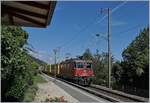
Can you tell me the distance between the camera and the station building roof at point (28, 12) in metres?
8.03

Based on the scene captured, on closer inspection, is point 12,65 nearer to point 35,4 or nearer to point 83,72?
point 35,4

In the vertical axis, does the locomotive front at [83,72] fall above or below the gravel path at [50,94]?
above

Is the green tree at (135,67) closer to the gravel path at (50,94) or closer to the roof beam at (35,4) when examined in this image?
the gravel path at (50,94)

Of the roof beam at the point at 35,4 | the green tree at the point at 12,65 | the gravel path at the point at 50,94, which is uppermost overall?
the roof beam at the point at 35,4

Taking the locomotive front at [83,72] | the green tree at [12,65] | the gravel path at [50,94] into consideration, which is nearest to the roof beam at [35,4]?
the green tree at [12,65]

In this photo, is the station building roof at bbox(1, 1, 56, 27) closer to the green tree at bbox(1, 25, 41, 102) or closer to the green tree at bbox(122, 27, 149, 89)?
the green tree at bbox(1, 25, 41, 102)

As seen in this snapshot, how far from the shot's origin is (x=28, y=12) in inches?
360

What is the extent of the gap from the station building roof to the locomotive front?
3592cm

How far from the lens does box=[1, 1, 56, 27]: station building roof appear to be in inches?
316

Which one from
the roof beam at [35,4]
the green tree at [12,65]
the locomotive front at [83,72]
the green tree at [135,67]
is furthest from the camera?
the locomotive front at [83,72]

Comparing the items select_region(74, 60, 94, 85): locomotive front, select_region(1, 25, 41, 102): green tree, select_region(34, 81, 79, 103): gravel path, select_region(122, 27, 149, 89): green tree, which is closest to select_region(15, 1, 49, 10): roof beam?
select_region(1, 25, 41, 102): green tree

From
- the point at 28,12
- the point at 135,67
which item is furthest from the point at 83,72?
the point at 28,12

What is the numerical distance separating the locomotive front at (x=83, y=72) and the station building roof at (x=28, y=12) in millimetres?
35919

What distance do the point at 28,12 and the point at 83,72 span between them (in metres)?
38.8
